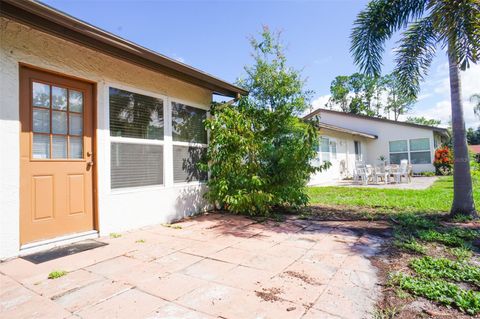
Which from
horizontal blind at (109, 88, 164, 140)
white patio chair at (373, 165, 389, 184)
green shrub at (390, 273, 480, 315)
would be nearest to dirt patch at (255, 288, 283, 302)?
green shrub at (390, 273, 480, 315)

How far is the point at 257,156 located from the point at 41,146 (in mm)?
Answer: 3840

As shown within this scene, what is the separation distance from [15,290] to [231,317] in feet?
6.60

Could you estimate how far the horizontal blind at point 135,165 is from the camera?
4.37m

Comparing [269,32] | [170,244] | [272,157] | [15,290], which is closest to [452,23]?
[272,157]

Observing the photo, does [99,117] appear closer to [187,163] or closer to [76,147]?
[76,147]

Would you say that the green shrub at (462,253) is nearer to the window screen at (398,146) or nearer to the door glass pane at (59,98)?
the door glass pane at (59,98)

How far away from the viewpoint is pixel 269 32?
12.0 metres

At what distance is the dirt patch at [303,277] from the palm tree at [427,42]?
4279 mm

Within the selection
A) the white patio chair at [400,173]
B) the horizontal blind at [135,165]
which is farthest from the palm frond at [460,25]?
the white patio chair at [400,173]

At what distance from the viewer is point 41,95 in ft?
11.8

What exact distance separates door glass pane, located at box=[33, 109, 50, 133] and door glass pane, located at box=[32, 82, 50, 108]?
10cm

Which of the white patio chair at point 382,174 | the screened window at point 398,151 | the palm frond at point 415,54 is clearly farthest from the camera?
the screened window at point 398,151

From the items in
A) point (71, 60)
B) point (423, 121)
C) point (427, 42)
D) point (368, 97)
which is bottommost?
point (71, 60)

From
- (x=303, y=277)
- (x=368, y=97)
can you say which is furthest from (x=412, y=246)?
(x=368, y=97)
